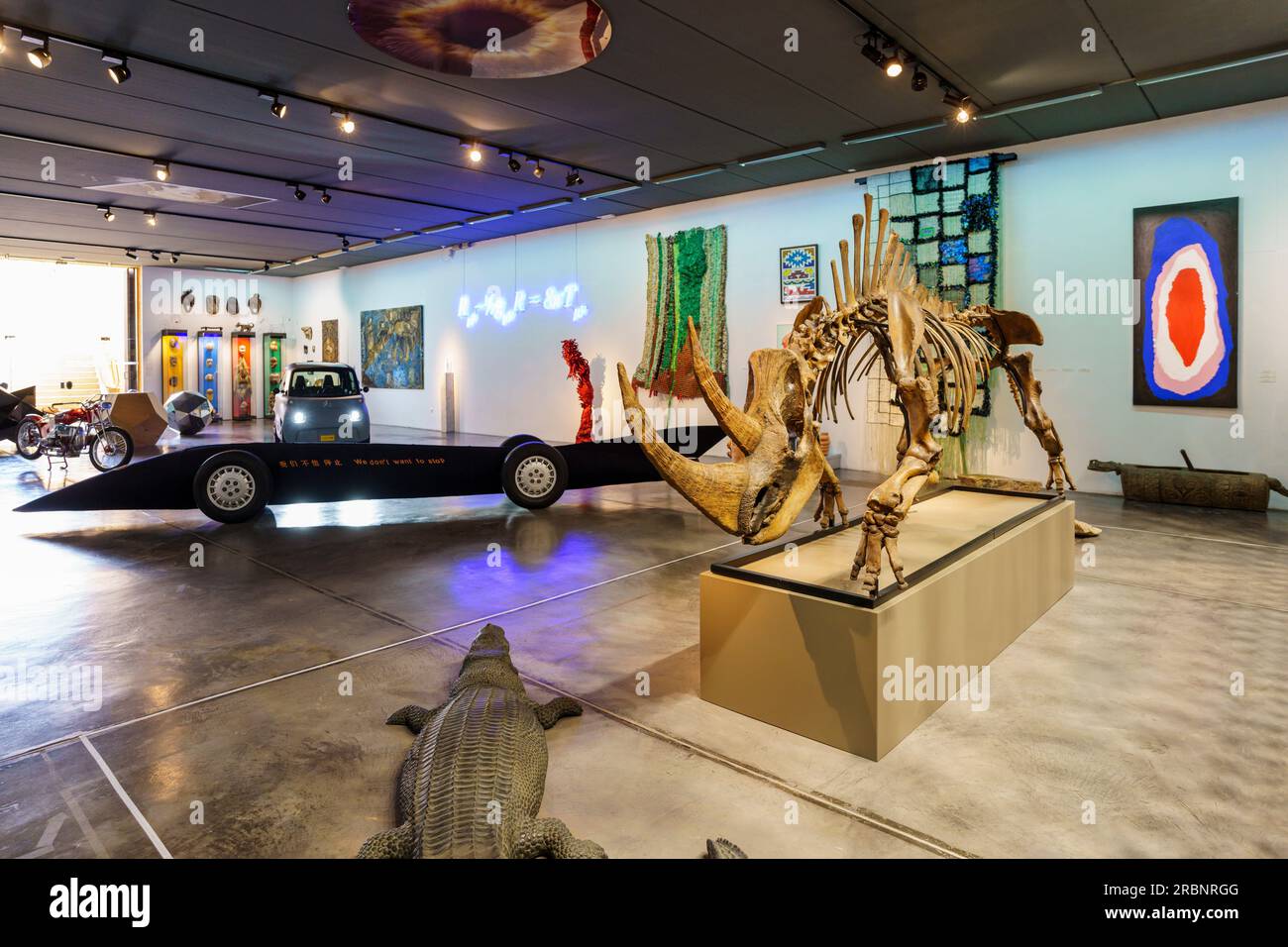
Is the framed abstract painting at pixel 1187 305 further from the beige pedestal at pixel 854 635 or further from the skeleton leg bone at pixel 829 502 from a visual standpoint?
the skeleton leg bone at pixel 829 502

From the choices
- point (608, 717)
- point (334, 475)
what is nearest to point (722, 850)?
point (608, 717)

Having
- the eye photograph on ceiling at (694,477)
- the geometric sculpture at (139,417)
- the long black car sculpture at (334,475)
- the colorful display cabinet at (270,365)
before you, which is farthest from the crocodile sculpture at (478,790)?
the colorful display cabinet at (270,365)

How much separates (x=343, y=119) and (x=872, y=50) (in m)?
4.96

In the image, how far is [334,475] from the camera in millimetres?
6949

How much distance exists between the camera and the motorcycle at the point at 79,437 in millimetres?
10422

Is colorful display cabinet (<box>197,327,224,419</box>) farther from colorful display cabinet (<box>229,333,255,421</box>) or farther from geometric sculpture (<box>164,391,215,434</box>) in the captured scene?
geometric sculpture (<box>164,391,215,434</box>)

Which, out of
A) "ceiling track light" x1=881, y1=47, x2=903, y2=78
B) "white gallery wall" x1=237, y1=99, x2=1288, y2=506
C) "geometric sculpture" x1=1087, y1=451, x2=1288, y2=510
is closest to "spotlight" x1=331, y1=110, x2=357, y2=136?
"ceiling track light" x1=881, y1=47, x2=903, y2=78

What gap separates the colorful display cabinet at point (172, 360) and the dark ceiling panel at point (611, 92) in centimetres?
763

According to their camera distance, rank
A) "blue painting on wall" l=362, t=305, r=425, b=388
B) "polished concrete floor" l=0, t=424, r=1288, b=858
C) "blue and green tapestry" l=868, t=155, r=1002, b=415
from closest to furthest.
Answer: "polished concrete floor" l=0, t=424, r=1288, b=858 → "blue and green tapestry" l=868, t=155, r=1002, b=415 → "blue painting on wall" l=362, t=305, r=425, b=388

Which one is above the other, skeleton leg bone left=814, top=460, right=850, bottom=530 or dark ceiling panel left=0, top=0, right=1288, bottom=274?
dark ceiling panel left=0, top=0, right=1288, bottom=274

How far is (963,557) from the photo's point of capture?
347cm

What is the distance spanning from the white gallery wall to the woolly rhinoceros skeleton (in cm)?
433

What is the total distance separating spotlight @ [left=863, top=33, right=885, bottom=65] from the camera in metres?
5.90
